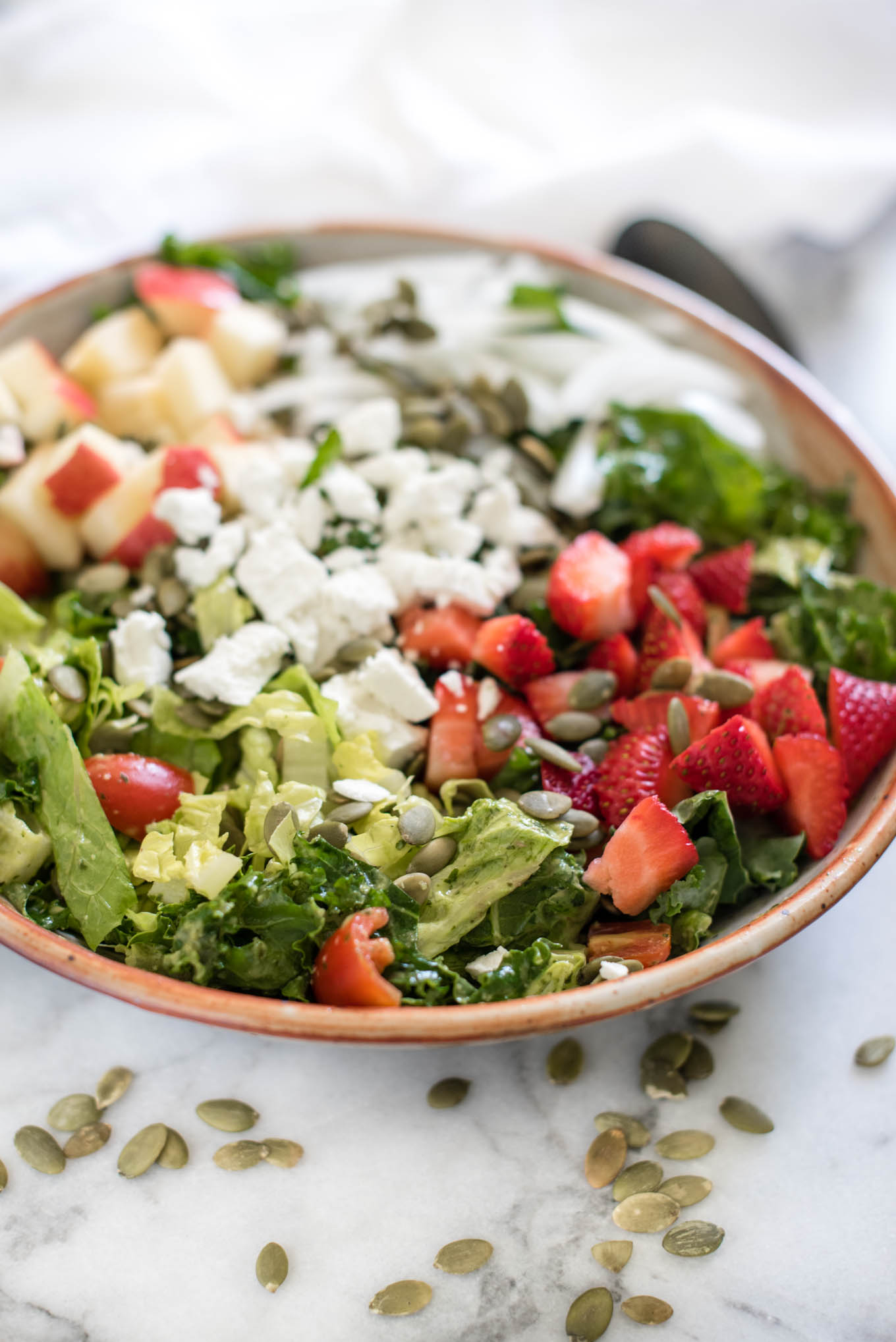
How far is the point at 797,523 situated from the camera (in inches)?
99.3

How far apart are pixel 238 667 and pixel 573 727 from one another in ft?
2.16

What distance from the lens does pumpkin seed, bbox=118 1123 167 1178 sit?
5.81 ft

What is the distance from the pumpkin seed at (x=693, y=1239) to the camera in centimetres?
171

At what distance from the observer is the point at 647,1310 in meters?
1.65

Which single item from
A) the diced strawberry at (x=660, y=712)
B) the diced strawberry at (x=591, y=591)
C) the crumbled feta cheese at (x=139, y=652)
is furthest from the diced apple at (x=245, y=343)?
the diced strawberry at (x=660, y=712)

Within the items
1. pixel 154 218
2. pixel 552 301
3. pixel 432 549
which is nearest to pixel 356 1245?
pixel 432 549

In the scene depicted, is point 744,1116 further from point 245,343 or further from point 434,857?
point 245,343

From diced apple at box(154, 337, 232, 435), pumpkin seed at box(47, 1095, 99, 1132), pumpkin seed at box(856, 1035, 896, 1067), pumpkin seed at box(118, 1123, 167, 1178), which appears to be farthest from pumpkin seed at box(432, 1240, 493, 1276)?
diced apple at box(154, 337, 232, 435)

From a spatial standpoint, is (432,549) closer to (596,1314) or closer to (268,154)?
(596,1314)

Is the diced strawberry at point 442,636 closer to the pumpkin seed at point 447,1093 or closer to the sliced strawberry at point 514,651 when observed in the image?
the sliced strawberry at point 514,651

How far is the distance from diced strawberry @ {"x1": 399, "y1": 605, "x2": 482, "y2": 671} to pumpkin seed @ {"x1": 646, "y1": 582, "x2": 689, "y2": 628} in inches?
14.7

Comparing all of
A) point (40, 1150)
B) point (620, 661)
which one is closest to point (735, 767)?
point (620, 661)

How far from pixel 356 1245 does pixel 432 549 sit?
4.41ft

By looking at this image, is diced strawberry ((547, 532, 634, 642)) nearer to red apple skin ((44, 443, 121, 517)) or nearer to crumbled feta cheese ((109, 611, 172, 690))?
crumbled feta cheese ((109, 611, 172, 690))
